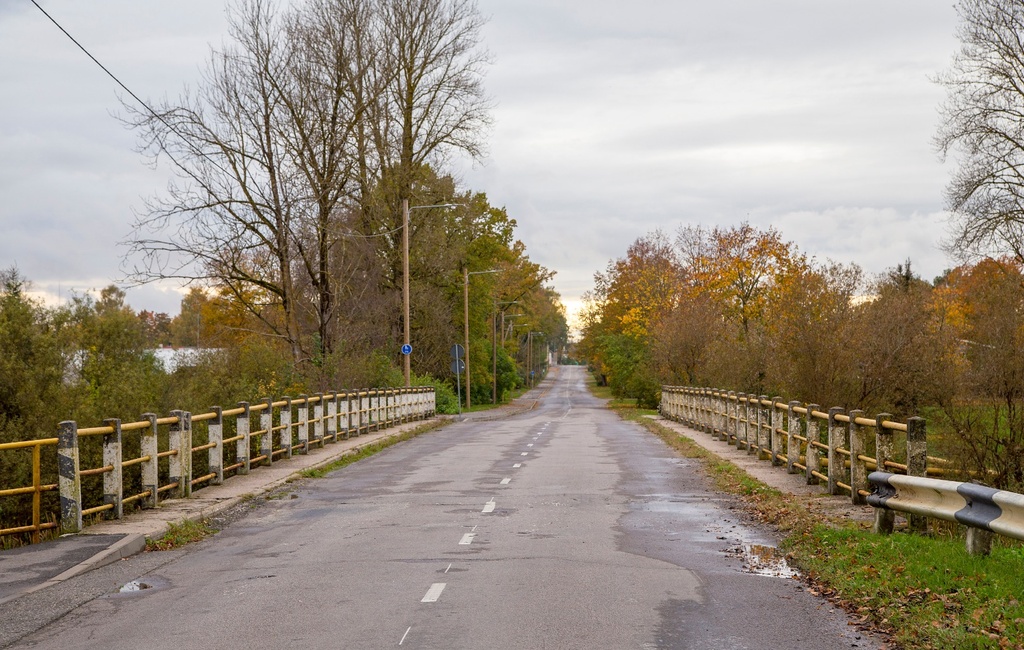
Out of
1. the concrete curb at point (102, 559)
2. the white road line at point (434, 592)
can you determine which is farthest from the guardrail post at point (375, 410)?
the white road line at point (434, 592)

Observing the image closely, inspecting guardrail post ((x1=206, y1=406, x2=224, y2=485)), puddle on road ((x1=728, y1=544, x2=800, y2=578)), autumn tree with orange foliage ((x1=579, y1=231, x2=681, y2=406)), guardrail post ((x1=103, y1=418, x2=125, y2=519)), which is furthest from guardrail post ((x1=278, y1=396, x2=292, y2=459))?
autumn tree with orange foliage ((x1=579, y1=231, x2=681, y2=406))

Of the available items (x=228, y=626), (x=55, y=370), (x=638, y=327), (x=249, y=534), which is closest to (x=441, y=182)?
(x=638, y=327)

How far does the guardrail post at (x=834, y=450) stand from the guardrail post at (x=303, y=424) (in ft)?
43.2

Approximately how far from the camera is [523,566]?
1048 centimetres

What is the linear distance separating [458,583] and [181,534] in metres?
4.69

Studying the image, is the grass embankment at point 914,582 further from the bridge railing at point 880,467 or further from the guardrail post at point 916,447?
the guardrail post at point 916,447

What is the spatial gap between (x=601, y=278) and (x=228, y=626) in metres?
79.5

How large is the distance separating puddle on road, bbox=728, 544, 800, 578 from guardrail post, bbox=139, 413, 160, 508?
25.8 ft

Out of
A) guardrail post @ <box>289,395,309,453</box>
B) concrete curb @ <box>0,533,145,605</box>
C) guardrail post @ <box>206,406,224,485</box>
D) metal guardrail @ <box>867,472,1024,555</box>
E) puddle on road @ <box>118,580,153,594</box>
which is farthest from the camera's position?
guardrail post @ <box>289,395,309,453</box>

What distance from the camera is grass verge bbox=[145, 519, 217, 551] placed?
39.9 ft

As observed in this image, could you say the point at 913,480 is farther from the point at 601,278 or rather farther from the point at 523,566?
the point at 601,278

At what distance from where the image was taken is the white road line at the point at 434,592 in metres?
8.84

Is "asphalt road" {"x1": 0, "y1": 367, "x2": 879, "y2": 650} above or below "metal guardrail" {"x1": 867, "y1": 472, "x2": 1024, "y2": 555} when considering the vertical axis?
below

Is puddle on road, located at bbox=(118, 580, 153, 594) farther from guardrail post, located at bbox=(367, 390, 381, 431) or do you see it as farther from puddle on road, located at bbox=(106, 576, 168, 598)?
guardrail post, located at bbox=(367, 390, 381, 431)
